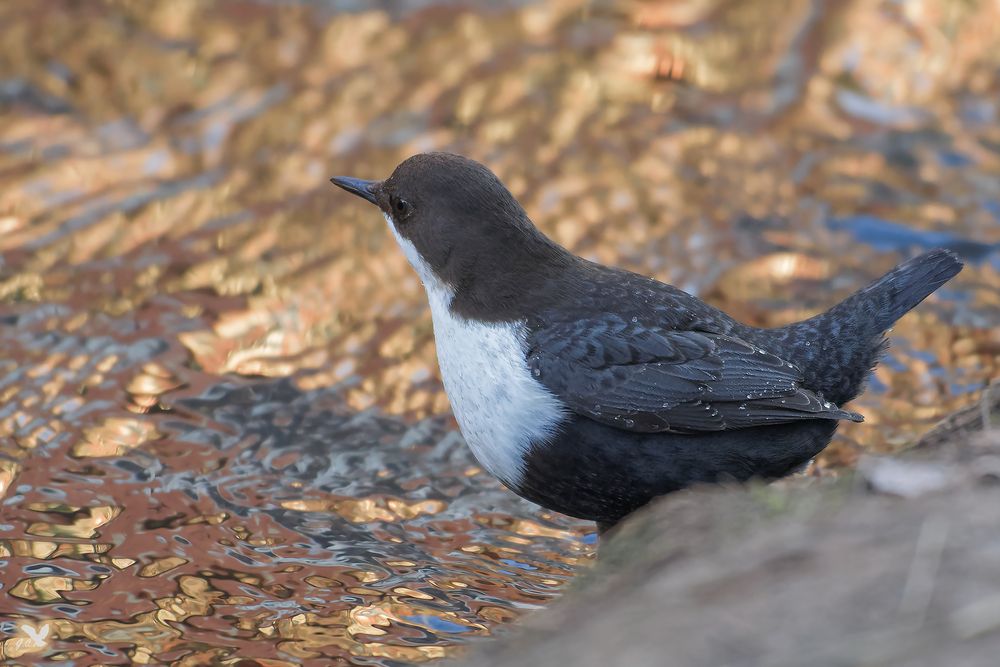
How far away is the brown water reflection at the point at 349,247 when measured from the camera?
3.91 meters

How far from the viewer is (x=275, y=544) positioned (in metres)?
4.07

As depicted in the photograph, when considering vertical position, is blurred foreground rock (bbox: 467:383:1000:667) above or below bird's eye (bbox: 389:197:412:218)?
below

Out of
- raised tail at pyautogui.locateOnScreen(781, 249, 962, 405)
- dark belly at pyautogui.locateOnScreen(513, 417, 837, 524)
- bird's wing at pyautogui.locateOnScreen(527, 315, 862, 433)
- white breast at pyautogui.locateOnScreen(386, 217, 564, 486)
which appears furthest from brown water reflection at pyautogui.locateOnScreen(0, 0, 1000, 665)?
raised tail at pyautogui.locateOnScreen(781, 249, 962, 405)

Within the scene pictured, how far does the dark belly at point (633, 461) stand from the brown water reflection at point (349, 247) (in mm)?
322

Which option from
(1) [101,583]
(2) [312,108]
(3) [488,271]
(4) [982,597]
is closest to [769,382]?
(3) [488,271]

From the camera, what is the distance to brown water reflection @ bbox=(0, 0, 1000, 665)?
12.8 feet

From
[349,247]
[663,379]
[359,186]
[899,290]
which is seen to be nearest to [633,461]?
[663,379]

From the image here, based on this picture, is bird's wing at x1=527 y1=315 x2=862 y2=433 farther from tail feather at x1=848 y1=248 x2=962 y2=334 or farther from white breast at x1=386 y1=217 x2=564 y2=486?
tail feather at x1=848 y1=248 x2=962 y2=334

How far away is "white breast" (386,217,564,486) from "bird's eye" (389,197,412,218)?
0.44 metres

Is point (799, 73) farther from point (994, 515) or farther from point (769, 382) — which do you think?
point (994, 515)

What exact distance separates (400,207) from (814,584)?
220 centimetres

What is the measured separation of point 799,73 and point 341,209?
2.75 meters

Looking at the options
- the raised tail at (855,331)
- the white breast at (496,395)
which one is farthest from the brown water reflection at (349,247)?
the raised tail at (855,331)

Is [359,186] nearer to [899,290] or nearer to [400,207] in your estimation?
[400,207]
